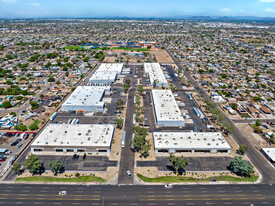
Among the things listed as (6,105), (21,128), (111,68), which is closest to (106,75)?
(111,68)

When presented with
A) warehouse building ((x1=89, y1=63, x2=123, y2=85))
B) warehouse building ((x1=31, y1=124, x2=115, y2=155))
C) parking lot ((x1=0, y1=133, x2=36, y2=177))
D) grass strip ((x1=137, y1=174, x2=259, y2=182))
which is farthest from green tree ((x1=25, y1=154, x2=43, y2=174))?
warehouse building ((x1=89, y1=63, x2=123, y2=85))

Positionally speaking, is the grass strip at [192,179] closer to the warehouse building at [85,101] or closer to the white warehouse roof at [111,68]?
the warehouse building at [85,101]

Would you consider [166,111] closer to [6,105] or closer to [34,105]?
[34,105]

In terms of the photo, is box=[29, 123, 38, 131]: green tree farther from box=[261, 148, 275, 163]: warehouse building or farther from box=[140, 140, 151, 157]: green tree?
box=[261, 148, 275, 163]: warehouse building
